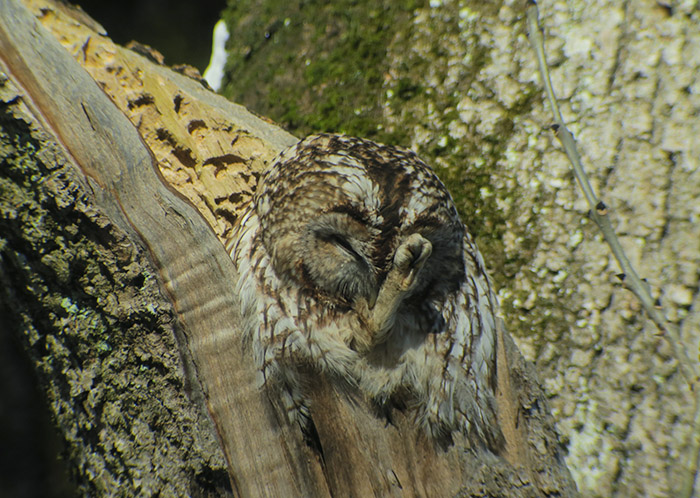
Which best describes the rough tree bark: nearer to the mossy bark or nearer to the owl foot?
the mossy bark

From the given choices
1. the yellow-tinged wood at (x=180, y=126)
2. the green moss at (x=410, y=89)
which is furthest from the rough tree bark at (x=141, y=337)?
the green moss at (x=410, y=89)

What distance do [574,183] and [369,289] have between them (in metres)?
0.84

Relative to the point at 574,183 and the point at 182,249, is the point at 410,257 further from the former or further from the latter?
the point at 574,183

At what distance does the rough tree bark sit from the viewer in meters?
1.28

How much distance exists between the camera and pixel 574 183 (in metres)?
1.73

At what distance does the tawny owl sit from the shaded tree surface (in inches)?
10.8

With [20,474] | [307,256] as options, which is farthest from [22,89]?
[20,474]

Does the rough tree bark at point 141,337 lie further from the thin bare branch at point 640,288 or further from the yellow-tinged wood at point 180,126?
the thin bare branch at point 640,288

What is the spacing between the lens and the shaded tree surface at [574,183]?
5.24 ft

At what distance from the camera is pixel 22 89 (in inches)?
52.3

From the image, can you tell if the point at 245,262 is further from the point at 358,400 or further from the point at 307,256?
the point at 358,400

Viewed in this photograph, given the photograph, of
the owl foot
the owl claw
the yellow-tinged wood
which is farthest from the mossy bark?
the owl claw

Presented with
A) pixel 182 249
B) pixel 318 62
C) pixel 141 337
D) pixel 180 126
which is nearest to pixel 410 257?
pixel 182 249

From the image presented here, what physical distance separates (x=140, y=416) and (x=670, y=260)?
5.35 feet
